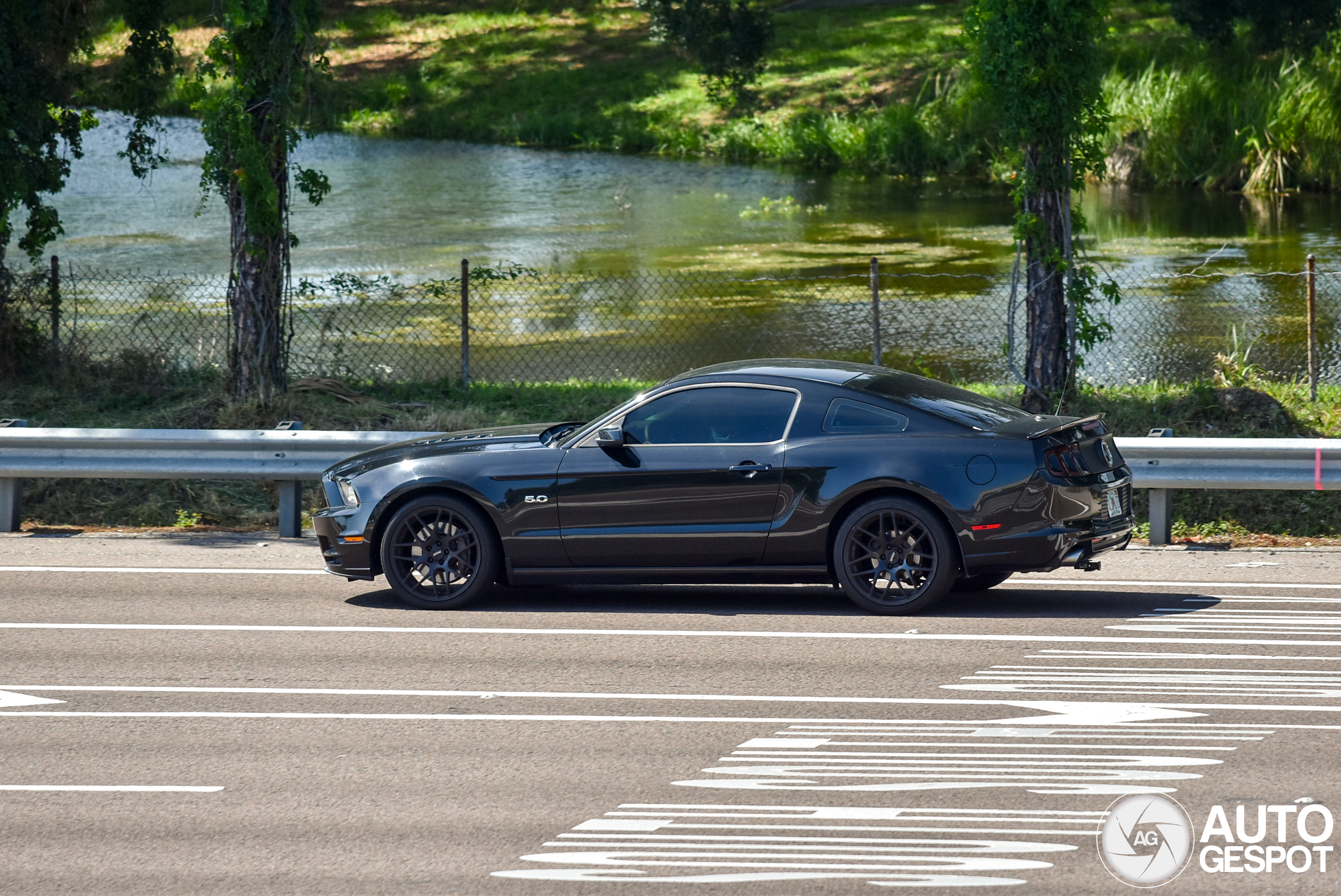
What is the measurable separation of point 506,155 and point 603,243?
58.5 ft

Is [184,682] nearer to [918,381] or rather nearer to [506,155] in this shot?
[918,381]

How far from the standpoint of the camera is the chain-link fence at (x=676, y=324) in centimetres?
1669

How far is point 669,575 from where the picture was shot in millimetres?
9500

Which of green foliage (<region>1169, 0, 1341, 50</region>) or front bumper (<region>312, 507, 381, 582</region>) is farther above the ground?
green foliage (<region>1169, 0, 1341, 50</region>)

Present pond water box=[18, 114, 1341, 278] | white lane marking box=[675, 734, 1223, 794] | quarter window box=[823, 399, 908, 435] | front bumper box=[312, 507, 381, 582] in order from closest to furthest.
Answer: white lane marking box=[675, 734, 1223, 794]
quarter window box=[823, 399, 908, 435]
front bumper box=[312, 507, 381, 582]
pond water box=[18, 114, 1341, 278]

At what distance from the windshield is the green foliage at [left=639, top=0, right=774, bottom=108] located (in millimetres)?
35953

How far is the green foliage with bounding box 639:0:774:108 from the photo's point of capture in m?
43.6

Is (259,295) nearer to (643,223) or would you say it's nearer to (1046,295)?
(1046,295)

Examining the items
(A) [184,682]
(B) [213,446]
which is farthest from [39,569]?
(A) [184,682]

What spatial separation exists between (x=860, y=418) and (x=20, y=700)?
15.3ft

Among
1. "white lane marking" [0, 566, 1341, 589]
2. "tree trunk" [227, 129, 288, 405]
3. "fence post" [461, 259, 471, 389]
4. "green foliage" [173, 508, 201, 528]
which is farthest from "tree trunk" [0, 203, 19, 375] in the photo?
"white lane marking" [0, 566, 1341, 589]

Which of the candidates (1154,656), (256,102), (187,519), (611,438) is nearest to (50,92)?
(256,102)

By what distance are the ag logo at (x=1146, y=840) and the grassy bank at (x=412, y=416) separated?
579 centimetres

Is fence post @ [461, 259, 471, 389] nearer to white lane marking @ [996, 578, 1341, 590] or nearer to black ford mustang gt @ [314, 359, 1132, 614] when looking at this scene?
black ford mustang gt @ [314, 359, 1132, 614]
